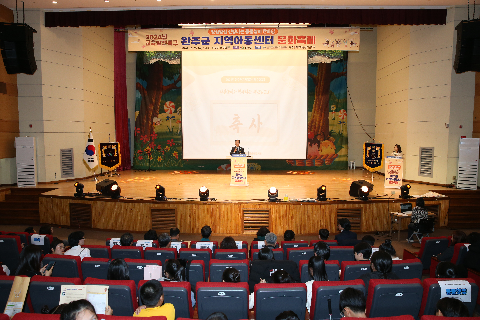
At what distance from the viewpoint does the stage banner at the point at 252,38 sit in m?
9.63

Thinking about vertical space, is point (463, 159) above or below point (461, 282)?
above

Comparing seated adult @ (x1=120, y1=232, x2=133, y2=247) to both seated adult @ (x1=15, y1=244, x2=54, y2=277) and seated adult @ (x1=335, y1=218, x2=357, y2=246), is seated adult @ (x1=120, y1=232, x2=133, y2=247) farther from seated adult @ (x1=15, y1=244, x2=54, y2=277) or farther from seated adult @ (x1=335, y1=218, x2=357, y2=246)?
seated adult @ (x1=335, y1=218, x2=357, y2=246)

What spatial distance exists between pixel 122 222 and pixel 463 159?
9.17 metres

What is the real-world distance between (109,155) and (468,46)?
10.6 metres

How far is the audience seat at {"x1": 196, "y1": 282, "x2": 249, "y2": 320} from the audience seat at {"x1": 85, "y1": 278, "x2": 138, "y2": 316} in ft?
1.79

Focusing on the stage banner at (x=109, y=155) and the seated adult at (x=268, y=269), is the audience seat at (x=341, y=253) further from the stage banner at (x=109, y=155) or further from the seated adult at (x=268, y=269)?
the stage banner at (x=109, y=155)

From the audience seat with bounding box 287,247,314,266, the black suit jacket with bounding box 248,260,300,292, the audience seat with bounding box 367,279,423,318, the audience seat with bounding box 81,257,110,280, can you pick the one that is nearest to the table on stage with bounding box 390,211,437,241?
the audience seat with bounding box 287,247,314,266

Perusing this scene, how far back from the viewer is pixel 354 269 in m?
3.43

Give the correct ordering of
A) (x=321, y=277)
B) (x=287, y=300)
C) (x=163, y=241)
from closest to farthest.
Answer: (x=287, y=300) → (x=321, y=277) → (x=163, y=241)

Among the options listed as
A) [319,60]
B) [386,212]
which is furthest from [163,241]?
[319,60]

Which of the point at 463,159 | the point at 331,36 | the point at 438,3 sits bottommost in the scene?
the point at 463,159

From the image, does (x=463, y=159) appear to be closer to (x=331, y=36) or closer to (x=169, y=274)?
(x=331, y=36)

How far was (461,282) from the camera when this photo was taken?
8.94 feet

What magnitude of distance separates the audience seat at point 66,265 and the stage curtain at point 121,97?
10.4 metres
